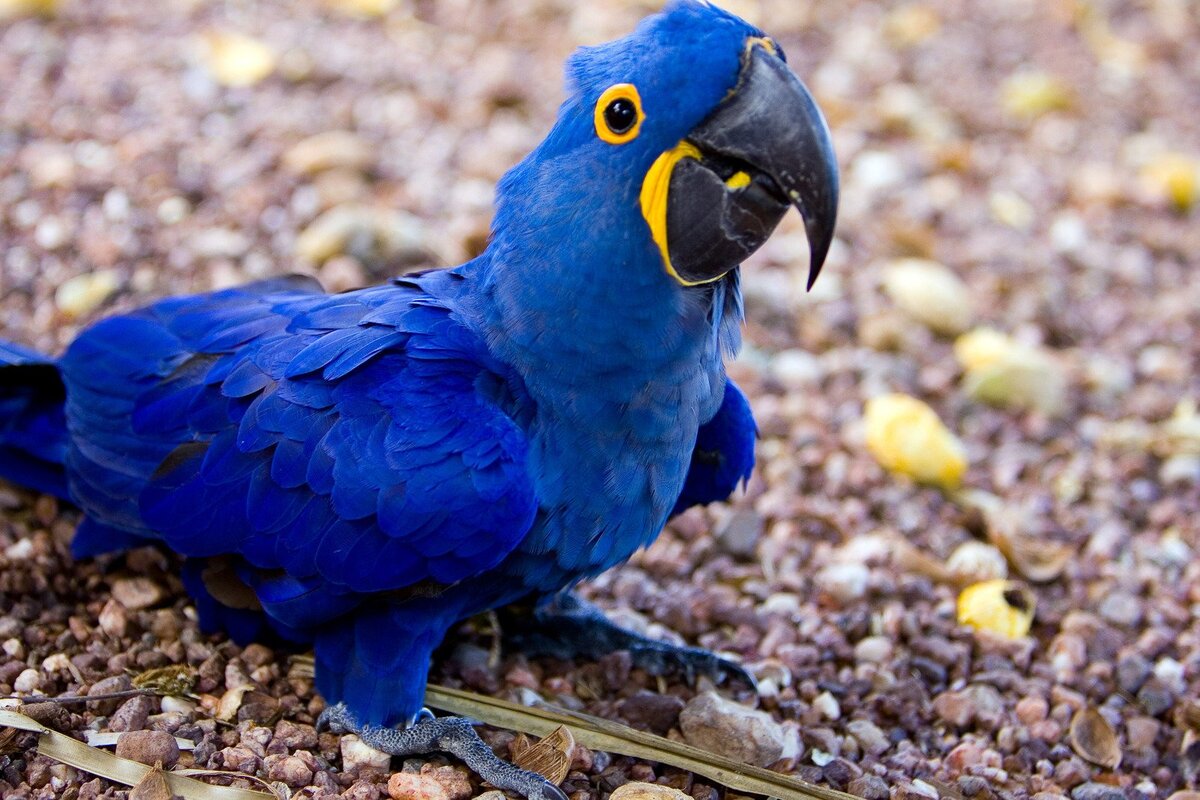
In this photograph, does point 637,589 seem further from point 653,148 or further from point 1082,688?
point 653,148

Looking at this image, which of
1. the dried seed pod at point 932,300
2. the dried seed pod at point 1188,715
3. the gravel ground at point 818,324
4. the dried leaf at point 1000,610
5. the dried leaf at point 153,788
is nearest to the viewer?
the dried leaf at point 153,788

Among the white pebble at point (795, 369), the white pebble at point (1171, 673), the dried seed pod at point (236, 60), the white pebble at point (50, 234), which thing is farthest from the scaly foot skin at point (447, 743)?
the dried seed pod at point (236, 60)

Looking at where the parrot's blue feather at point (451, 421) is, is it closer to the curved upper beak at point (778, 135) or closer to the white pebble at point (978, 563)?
the curved upper beak at point (778, 135)

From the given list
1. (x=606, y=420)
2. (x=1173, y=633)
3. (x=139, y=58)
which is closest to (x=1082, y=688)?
(x=1173, y=633)

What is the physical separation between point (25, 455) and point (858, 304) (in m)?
2.71

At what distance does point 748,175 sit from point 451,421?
727 mm

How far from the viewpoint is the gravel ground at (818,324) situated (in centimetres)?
274

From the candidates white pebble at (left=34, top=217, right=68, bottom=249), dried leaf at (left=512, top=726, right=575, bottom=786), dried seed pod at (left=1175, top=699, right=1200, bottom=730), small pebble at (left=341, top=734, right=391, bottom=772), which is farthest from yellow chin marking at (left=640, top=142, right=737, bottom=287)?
white pebble at (left=34, top=217, right=68, bottom=249)

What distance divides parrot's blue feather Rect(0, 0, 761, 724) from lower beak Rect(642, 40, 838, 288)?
0.04 m

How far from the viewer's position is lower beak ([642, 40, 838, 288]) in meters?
2.16

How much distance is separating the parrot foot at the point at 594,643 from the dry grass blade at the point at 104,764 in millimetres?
828

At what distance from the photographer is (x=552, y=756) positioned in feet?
8.09

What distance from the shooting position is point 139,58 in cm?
492

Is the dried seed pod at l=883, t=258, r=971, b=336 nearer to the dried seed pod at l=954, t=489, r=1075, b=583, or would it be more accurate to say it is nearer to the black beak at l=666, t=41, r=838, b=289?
the dried seed pod at l=954, t=489, r=1075, b=583
